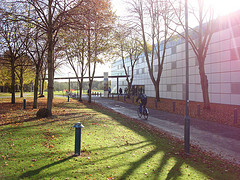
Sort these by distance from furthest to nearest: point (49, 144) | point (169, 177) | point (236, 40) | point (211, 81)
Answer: point (211, 81)
point (236, 40)
point (49, 144)
point (169, 177)

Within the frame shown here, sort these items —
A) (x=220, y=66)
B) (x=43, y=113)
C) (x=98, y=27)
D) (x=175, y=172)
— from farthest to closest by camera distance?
1. (x=220, y=66)
2. (x=98, y=27)
3. (x=43, y=113)
4. (x=175, y=172)

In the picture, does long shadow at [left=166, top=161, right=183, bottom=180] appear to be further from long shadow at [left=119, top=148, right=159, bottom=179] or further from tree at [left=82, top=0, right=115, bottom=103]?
tree at [left=82, top=0, right=115, bottom=103]

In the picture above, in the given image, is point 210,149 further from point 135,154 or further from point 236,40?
point 236,40

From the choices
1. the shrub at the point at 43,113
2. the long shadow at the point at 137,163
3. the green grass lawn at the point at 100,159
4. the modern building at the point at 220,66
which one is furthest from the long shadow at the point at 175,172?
the modern building at the point at 220,66

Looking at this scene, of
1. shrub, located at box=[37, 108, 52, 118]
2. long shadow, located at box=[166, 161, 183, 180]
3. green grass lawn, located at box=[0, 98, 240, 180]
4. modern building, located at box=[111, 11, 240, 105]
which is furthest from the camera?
modern building, located at box=[111, 11, 240, 105]

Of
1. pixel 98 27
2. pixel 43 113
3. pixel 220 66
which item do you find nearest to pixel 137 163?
pixel 43 113

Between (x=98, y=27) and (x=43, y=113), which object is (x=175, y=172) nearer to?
(x=43, y=113)

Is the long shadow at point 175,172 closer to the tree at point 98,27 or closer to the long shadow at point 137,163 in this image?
the long shadow at point 137,163

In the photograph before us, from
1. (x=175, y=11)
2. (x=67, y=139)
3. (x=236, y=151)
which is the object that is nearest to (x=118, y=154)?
(x=67, y=139)

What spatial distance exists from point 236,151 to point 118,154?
422 cm

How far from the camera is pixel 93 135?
287 inches

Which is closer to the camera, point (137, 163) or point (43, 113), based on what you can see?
point (137, 163)

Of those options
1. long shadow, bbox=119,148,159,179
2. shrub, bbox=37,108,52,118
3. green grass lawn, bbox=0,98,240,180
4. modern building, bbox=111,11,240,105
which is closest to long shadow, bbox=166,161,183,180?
green grass lawn, bbox=0,98,240,180

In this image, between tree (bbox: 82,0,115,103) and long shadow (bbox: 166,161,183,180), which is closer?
long shadow (bbox: 166,161,183,180)
